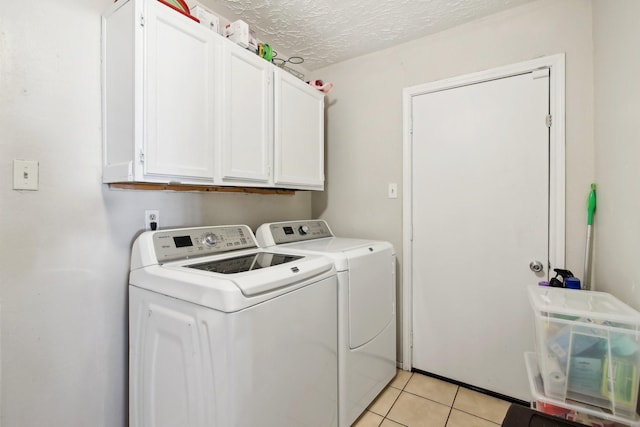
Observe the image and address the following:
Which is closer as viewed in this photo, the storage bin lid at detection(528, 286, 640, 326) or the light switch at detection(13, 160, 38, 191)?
the storage bin lid at detection(528, 286, 640, 326)

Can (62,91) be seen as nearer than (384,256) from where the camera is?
Yes

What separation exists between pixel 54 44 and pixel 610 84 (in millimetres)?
2478

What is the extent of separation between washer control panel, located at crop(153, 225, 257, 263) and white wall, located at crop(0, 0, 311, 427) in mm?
192

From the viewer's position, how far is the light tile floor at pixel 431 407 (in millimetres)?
1712

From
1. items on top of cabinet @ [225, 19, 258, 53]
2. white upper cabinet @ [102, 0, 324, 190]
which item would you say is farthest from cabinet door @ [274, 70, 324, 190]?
items on top of cabinet @ [225, 19, 258, 53]

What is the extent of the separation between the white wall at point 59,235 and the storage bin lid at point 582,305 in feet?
5.94

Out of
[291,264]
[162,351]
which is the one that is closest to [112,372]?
[162,351]

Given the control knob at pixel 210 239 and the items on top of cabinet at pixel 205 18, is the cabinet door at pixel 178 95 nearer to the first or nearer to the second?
the items on top of cabinet at pixel 205 18

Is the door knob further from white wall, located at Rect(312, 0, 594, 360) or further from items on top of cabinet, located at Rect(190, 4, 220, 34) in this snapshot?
items on top of cabinet, located at Rect(190, 4, 220, 34)

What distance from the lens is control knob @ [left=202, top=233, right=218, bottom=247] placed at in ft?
5.19

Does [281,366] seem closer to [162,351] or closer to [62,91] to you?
[162,351]

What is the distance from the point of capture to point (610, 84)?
1.39m

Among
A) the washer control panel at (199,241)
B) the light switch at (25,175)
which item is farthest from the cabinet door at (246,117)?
the light switch at (25,175)

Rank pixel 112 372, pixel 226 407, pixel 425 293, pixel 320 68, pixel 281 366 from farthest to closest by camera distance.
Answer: pixel 320 68, pixel 425 293, pixel 112 372, pixel 281 366, pixel 226 407
